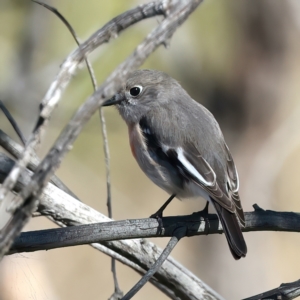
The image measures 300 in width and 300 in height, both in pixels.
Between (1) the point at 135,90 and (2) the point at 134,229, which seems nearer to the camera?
(2) the point at 134,229

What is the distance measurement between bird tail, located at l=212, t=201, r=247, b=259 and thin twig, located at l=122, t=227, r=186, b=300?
1.04 ft

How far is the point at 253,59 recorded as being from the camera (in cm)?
580

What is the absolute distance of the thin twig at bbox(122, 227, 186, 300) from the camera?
77.2 inches

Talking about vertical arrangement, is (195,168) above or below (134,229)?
above

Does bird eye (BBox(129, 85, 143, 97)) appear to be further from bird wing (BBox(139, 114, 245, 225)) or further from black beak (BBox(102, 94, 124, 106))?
bird wing (BBox(139, 114, 245, 225))

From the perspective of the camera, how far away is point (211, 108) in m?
5.85

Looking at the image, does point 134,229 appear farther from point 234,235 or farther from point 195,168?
point 195,168

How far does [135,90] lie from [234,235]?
1344 millimetres

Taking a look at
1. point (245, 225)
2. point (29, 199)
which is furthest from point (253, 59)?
point (29, 199)

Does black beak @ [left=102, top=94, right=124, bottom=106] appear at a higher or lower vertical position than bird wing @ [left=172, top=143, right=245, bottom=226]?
higher

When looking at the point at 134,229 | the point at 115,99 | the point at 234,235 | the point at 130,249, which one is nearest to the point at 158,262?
the point at 134,229

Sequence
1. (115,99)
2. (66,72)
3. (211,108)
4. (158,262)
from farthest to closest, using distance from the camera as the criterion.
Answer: (211,108)
(115,99)
(158,262)
(66,72)

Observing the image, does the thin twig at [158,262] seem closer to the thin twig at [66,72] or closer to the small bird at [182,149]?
the small bird at [182,149]

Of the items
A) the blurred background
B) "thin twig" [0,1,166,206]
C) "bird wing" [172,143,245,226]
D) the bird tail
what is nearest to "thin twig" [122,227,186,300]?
the bird tail
